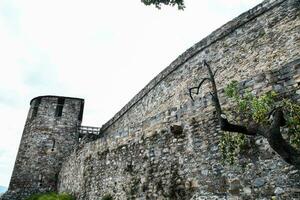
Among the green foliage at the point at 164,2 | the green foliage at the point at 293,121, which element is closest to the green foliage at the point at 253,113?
the green foliage at the point at 293,121

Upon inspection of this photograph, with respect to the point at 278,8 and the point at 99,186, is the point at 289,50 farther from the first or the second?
the point at 99,186

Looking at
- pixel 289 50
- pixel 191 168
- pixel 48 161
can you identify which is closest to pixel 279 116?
pixel 191 168

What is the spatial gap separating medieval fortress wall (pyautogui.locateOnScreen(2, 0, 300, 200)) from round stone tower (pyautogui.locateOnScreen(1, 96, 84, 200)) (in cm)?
762

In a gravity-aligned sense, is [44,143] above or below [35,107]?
below

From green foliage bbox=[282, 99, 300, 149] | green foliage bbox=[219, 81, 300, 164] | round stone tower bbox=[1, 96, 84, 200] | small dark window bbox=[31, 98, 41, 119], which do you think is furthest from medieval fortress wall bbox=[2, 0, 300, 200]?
small dark window bbox=[31, 98, 41, 119]

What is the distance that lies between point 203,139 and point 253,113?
3.98 feet

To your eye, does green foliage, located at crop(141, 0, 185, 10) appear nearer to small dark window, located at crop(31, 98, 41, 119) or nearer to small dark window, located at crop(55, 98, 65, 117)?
small dark window, located at crop(55, 98, 65, 117)

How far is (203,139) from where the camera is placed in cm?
566

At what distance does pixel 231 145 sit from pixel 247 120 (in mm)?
550

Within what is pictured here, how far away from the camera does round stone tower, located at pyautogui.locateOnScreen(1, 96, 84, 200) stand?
1794cm

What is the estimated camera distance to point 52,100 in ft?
68.8

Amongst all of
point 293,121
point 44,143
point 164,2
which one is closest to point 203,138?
point 293,121

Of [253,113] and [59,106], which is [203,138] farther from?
[59,106]

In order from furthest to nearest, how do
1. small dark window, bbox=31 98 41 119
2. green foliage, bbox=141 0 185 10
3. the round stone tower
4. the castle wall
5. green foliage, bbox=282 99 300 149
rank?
small dark window, bbox=31 98 41 119 < the round stone tower < green foliage, bbox=141 0 185 10 < the castle wall < green foliage, bbox=282 99 300 149
